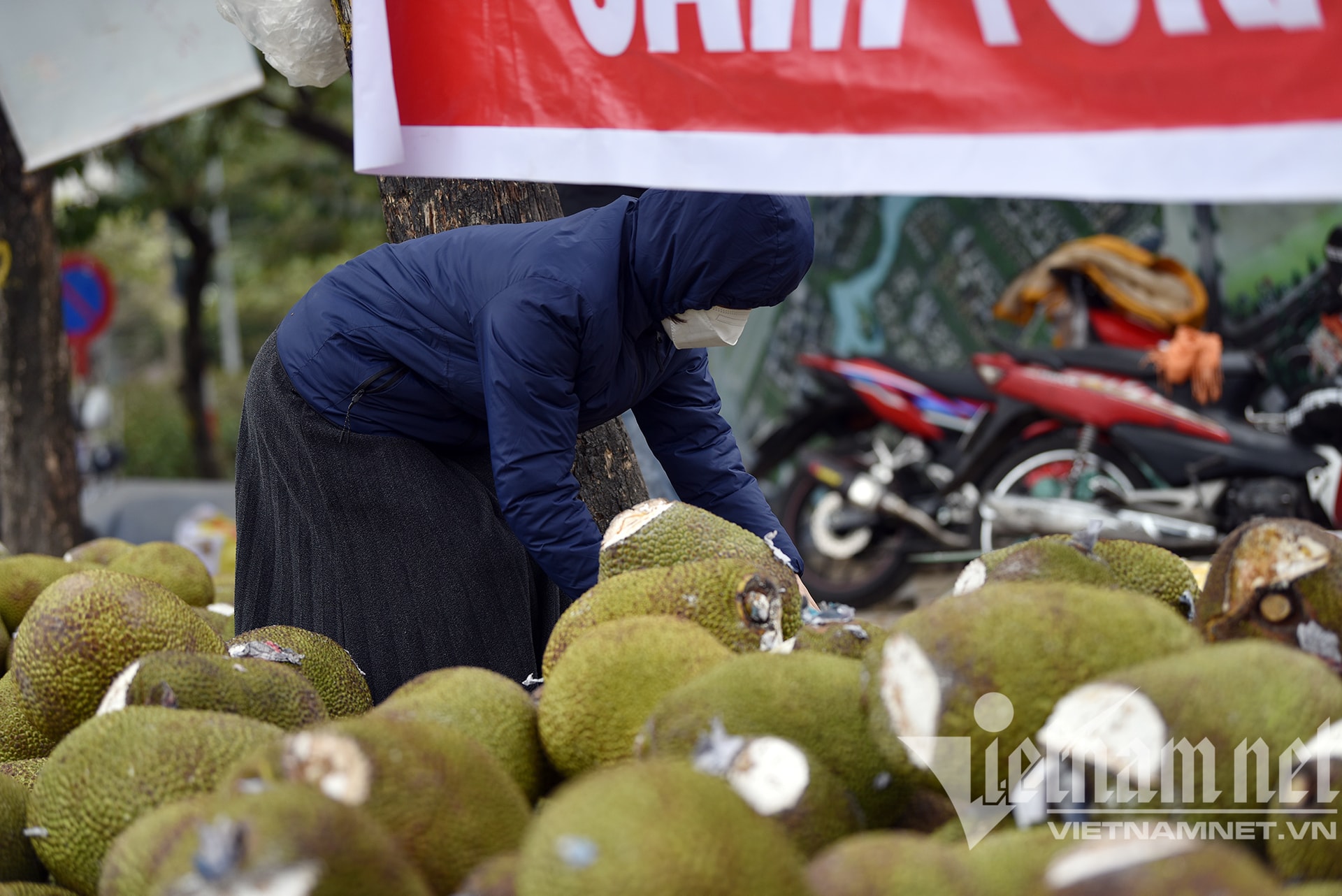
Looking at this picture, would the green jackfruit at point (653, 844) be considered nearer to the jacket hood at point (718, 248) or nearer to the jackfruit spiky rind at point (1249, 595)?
the jackfruit spiky rind at point (1249, 595)

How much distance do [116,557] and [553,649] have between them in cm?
174

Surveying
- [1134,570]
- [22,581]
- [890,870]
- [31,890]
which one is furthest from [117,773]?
[22,581]

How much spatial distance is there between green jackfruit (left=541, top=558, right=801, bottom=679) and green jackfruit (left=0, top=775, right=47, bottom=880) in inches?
20.7

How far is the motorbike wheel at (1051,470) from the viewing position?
4715 millimetres

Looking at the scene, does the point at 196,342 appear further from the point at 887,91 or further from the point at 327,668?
the point at 887,91

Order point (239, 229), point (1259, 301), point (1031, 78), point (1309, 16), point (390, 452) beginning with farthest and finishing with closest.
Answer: point (239, 229), point (1259, 301), point (390, 452), point (1031, 78), point (1309, 16)

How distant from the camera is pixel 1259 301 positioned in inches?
226

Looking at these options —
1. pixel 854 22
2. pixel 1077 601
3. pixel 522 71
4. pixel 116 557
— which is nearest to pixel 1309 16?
pixel 854 22

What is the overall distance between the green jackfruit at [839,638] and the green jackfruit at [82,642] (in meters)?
0.73

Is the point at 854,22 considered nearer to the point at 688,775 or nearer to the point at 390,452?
the point at 688,775

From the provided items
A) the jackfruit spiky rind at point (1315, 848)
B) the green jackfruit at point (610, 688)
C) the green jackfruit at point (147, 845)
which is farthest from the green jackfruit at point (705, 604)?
the jackfruit spiky rind at point (1315, 848)

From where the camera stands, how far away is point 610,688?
3.87ft

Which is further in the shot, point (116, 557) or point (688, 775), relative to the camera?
point (116, 557)

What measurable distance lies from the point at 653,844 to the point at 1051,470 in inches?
172
